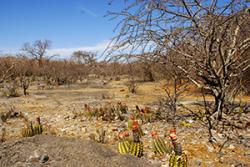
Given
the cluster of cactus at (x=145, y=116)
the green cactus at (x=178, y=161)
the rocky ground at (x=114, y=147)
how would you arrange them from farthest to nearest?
the cluster of cactus at (x=145, y=116) → the rocky ground at (x=114, y=147) → the green cactus at (x=178, y=161)

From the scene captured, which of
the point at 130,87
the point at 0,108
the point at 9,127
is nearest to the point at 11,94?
the point at 0,108

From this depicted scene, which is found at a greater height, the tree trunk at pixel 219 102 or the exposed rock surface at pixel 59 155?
the tree trunk at pixel 219 102

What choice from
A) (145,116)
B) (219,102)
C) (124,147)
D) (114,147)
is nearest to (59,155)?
(124,147)

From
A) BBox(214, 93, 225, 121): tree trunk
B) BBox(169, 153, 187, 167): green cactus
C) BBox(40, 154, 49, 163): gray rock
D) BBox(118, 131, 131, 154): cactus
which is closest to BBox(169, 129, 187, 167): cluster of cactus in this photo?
BBox(169, 153, 187, 167): green cactus

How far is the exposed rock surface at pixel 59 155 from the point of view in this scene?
3.72 meters

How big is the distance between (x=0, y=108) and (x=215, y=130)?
7754 mm

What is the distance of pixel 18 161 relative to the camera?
3863mm

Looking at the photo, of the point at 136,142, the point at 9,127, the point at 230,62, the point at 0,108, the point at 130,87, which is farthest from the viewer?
the point at 130,87

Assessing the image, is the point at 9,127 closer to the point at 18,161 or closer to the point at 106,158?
the point at 18,161

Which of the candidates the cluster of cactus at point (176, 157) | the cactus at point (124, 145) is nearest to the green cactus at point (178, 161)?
the cluster of cactus at point (176, 157)

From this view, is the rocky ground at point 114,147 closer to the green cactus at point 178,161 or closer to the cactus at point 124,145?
the cactus at point 124,145

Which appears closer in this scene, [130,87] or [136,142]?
[136,142]

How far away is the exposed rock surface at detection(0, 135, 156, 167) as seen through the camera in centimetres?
372

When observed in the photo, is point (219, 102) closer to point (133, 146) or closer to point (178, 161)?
point (133, 146)
